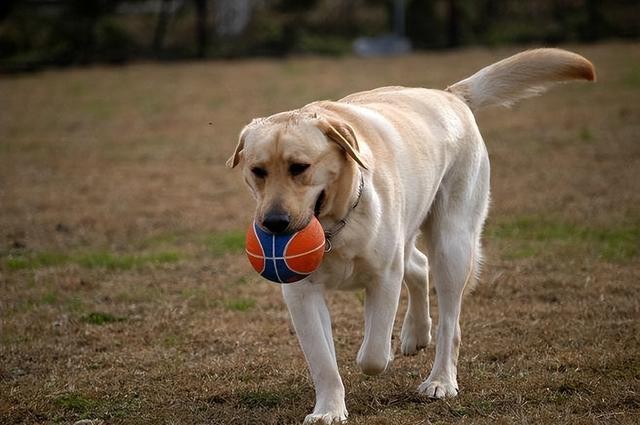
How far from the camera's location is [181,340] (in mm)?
6086

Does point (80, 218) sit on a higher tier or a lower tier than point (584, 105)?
higher

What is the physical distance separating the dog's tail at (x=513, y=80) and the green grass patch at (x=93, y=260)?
3.39 m

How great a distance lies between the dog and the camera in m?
4.27

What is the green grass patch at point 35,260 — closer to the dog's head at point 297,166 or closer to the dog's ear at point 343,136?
the dog's head at point 297,166

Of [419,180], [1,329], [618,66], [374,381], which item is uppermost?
[419,180]

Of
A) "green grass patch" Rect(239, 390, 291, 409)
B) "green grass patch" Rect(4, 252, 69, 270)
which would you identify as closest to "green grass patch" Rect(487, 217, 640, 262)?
"green grass patch" Rect(239, 390, 291, 409)

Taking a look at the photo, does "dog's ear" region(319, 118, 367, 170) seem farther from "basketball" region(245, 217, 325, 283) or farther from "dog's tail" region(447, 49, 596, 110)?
"dog's tail" region(447, 49, 596, 110)

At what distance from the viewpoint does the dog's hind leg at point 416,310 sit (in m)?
5.50

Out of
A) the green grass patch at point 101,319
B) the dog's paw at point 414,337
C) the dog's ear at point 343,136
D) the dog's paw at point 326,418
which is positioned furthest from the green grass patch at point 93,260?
the dog's ear at point 343,136

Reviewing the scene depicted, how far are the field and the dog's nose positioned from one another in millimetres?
1017

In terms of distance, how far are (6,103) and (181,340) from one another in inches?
675

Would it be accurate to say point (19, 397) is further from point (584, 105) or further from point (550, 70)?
point (584, 105)

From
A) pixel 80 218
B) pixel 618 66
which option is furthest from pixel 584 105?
pixel 80 218

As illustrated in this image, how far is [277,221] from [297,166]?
0.28m
